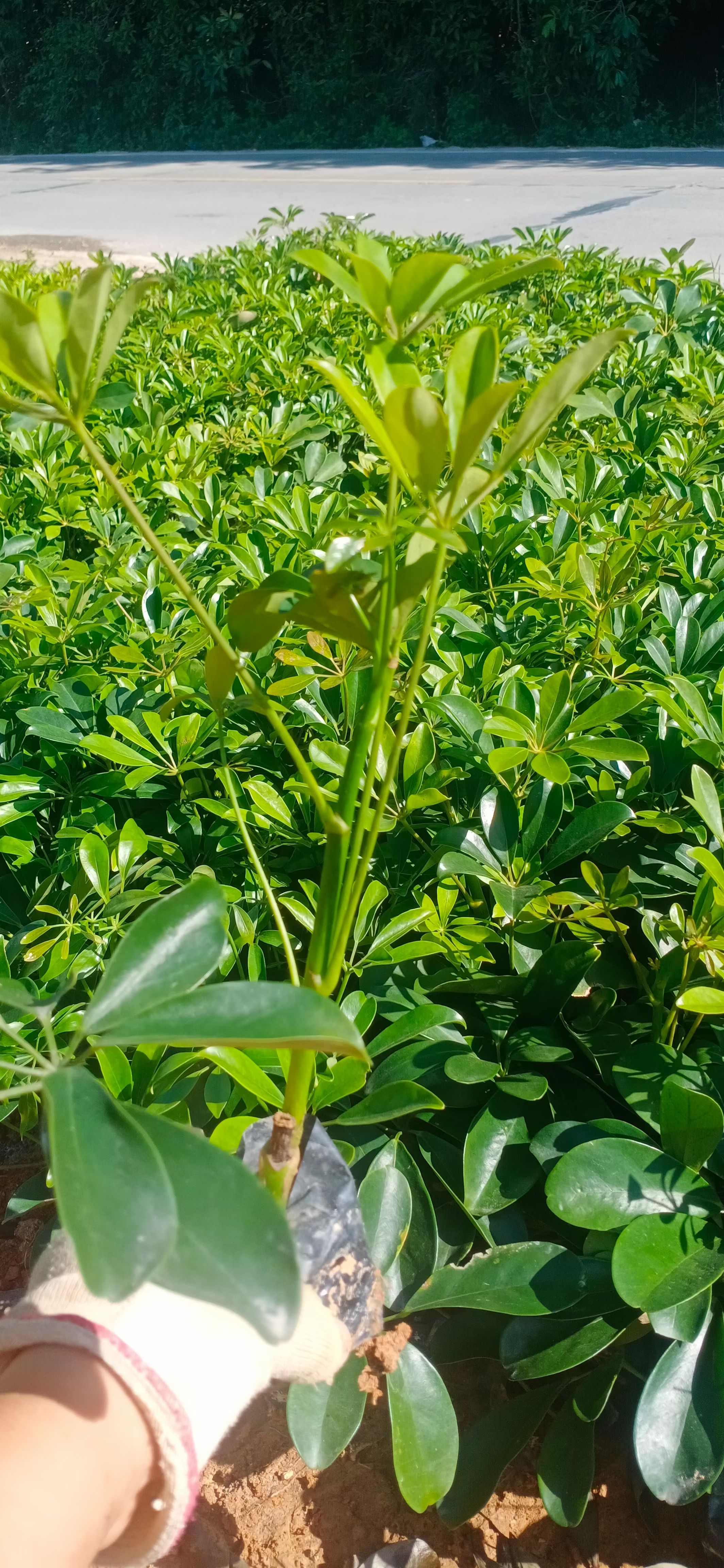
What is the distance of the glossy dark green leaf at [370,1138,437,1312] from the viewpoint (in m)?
1.21

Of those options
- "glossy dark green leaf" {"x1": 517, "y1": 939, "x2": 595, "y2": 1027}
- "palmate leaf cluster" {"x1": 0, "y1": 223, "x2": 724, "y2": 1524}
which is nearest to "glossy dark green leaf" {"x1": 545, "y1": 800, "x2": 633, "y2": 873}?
"palmate leaf cluster" {"x1": 0, "y1": 223, "x2": 724, "y2": 1524}

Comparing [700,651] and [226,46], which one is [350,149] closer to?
[226,46]

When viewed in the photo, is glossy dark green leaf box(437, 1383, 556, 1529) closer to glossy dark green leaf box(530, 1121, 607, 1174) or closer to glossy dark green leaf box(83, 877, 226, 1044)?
glossy dark green leaf box(530, 1121, 607, 1174)

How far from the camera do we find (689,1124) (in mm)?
1109

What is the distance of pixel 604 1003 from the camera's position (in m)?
1.29

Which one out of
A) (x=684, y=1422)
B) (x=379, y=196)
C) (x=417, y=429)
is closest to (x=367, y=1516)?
(x=684, y=1422)

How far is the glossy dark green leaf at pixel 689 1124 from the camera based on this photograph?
1.09m

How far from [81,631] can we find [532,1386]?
120cm

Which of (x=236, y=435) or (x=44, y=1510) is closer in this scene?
(x=44, y=1510)

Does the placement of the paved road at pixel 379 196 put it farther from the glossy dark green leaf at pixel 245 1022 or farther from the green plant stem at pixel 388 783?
the glossy dark green leaf at pixel 245 1022

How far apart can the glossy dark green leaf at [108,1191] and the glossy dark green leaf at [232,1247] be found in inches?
0.4

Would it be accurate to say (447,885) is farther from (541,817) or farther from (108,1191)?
(108,1191)

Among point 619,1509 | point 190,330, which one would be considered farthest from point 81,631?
point 190,330

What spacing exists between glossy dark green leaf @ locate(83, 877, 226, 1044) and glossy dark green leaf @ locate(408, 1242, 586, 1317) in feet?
2.35
